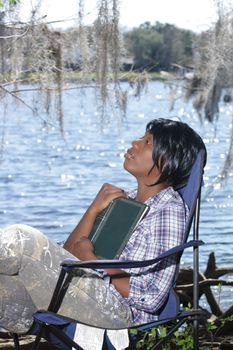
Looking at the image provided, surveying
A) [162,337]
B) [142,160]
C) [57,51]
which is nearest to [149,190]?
[142,160]

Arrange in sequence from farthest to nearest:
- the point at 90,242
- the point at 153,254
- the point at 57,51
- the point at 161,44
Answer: the point at 161,44 → the point at 57,51 → the point at 90,242 → the point at 153,254

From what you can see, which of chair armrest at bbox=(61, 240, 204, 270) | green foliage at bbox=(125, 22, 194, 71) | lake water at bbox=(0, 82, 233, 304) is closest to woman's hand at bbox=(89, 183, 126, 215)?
chair armrest at bbox=(61, 240, 204, 270)

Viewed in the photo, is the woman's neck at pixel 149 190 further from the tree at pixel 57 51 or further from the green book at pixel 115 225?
the tree at pixel 57 51

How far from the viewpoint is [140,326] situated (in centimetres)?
303

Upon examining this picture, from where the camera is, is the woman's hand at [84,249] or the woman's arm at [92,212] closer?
the woman's hand at [84,249]

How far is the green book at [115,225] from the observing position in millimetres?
3246

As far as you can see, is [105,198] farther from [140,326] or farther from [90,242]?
[140,326]

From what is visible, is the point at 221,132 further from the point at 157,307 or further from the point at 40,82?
the point at 157,307

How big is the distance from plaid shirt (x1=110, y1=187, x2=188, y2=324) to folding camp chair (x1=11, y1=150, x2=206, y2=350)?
0.04m

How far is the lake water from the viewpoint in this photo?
29.8 ft

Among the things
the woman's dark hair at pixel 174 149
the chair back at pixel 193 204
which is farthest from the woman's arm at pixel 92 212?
the chair back at pixel 193 204

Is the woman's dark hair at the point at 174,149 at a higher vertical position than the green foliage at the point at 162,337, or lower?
higher

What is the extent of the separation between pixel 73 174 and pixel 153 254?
14.6 m

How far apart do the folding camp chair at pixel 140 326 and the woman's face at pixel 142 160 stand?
0.12 m
